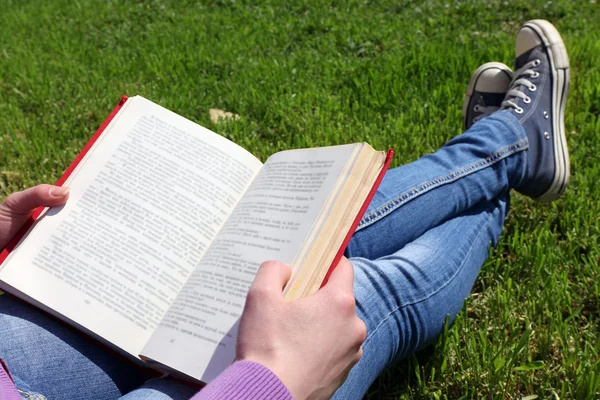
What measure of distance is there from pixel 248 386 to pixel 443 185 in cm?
102

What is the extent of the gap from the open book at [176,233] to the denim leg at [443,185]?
38cm

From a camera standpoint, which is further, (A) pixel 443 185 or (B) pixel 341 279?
(A) pixel 443 185

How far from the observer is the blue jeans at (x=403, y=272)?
1.26 meters

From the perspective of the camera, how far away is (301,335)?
0.93 metres

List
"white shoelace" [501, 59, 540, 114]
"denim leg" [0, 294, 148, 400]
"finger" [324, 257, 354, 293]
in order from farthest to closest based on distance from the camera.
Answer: "white shoelace" [501, 59, 540, 114], "denim leg" [0, 294, 148, 400], "finger" [324, 257, 354, 293]

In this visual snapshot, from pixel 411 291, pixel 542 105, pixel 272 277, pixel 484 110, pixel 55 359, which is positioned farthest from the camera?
pixel 484 110

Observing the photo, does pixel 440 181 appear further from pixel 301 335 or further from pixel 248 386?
pixel 248 386

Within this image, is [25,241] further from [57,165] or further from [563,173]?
[563,173]

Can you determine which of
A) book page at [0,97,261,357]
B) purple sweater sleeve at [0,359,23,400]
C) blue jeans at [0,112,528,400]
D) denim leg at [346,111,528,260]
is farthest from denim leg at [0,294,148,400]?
denim leg at [346,111,528,260]

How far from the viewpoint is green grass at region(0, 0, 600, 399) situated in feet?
5.14

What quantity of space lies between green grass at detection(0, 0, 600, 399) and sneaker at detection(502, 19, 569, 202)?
15 cm

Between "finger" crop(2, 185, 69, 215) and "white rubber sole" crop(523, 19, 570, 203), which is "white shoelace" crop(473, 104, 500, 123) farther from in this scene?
"finger" crop(2, 185, 69, 215)

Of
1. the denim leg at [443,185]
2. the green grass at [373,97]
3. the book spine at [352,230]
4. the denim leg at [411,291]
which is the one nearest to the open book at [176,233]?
the book spine at [352,230]

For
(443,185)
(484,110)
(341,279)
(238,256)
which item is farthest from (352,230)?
(484,110)
